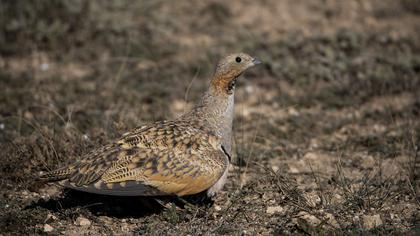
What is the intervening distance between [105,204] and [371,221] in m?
2.18

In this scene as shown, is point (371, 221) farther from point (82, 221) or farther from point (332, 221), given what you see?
point (82, 221)

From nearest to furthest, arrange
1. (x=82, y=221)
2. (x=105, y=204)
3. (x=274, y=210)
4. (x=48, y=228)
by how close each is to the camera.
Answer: (x=48, y=228)
(x=82, y=221)
(x=274, y=210)
(x=105, y=204)

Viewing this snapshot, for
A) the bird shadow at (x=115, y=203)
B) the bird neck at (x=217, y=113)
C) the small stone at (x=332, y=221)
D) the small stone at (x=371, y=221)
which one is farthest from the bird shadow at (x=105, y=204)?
the small stone at (x=371, y=221)

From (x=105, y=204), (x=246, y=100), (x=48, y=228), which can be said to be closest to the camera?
(x=48, y=228)

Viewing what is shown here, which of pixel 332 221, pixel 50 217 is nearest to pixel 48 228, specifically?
pixel 50 217

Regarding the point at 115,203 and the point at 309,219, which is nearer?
the point at 309,219

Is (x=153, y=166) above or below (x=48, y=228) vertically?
above

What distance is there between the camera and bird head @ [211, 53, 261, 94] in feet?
17.2

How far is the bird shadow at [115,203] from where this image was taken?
492cm

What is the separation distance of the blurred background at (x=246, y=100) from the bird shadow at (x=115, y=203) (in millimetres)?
37

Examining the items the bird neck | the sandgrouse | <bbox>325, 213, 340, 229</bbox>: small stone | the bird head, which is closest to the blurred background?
<bbox>325, 213, 340, 229</bbox>: small stone

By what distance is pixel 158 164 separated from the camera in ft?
15.1

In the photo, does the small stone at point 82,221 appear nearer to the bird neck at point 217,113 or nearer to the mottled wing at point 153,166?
the mottled wing at point 153,166

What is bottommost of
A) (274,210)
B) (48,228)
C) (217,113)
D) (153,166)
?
(274,210)
